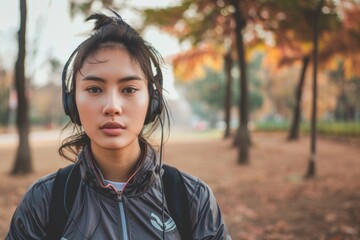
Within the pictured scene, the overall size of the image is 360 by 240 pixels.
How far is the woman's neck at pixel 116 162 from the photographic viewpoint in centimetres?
168

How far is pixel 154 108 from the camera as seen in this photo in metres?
1.82

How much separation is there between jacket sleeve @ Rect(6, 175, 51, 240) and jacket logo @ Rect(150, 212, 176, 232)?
45 cm

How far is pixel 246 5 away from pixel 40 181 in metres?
10.9

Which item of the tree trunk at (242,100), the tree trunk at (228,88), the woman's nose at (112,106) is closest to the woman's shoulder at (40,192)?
the woman's nose at (112,106)

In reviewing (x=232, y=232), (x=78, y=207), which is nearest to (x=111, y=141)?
(x=78, y=207)

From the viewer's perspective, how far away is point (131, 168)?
68.1 inches

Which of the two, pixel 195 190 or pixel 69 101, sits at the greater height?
pixel 69 101

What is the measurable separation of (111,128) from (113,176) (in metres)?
0.26

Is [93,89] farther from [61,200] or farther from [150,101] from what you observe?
[61,200]

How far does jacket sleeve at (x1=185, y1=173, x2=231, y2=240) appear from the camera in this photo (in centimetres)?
162

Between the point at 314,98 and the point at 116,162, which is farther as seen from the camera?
the point at 314,98

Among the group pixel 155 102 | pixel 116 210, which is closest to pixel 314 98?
pixel 155 102

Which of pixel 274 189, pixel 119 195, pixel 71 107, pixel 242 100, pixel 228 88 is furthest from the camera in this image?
pixel 228 88

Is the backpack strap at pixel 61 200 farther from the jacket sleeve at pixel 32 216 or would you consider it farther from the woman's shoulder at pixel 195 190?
the woman's shoulder at pixel 195 190
